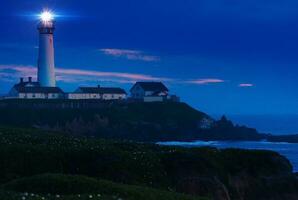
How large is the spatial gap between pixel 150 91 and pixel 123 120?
31.1m

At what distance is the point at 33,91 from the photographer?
147 m

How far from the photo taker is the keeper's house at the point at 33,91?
146825mm

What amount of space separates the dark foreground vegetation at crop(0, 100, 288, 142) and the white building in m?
8.60

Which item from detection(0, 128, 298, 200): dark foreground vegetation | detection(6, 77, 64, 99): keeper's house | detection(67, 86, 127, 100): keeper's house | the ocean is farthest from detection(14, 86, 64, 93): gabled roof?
detection(0, 128, 298, 200): dark foreground vegetation

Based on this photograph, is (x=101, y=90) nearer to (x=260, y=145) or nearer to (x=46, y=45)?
(x=46, y=45)

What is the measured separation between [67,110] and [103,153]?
102m

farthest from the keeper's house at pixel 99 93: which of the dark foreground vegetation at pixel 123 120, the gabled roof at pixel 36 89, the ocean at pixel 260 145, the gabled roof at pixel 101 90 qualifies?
the ocean at pixel 260 145

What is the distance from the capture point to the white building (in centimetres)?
15738

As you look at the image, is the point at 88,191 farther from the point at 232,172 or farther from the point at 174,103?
the point at 174,103

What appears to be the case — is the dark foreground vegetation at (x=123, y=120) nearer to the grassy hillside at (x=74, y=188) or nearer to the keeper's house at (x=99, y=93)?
the keeper's house at (x=99, y=93)

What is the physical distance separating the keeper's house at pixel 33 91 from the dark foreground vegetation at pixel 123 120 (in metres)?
5.78

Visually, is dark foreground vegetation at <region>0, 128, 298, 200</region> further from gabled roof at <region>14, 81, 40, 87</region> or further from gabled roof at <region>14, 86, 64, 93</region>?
gabled roof at <region>14, 81, 40, 87</region>

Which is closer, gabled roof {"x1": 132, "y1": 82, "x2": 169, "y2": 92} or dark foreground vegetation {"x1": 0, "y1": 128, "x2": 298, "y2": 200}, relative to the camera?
dark foreground vegetation {"x1": 0, "y1": 128, "x2": 298, "y2": 200}

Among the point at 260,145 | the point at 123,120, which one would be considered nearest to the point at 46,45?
the point at 123,120
